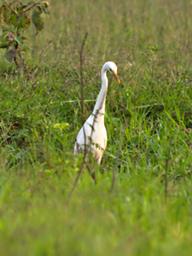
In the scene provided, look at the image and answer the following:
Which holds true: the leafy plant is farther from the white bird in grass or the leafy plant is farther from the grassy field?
the white bird in grass

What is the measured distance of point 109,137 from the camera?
21.7 ft

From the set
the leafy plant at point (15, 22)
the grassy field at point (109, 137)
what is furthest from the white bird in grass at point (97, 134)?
the leafy plant at point (15, 22)

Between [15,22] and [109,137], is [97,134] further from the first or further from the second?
[15,22]

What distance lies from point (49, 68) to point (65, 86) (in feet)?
1.55

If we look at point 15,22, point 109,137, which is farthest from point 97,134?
point 15,22

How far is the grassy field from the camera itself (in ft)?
12.0

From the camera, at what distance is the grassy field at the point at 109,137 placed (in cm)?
365

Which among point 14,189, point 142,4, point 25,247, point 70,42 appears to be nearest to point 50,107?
point 70,42

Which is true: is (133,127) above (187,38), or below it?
below

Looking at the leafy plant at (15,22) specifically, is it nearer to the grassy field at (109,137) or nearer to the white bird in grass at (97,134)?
the grassy field at (109,137)

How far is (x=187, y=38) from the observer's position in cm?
889

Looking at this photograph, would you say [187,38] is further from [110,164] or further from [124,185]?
[124,185]

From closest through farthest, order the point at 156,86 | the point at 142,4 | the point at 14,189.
A: the point at 14,189
the point at 156,86
the point at 142,4

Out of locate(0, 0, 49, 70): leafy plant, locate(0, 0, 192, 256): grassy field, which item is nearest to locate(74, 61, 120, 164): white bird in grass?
locate(0, 0, 192, 256): grassy field
